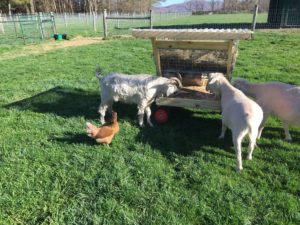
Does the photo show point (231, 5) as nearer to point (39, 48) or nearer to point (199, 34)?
point (39, 48)

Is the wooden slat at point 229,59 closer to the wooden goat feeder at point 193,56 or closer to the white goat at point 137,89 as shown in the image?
the wooden goat feeder at point 193,56

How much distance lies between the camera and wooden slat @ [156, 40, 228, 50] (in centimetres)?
540

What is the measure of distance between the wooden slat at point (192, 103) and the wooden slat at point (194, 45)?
1023 mm

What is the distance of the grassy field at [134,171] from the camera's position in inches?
140

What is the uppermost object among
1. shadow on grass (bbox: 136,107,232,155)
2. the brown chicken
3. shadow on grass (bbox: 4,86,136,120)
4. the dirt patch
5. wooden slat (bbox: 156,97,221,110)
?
wooden slat (bbox: 156,97,221,110)

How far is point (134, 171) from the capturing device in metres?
4.36

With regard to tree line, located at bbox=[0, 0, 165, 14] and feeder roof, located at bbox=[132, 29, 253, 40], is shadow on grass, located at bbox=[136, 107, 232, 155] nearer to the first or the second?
feeder roof, located at bbox=[132, 29, 253, 40]

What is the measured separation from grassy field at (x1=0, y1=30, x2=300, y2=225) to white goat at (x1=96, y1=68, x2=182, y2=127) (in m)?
0.53

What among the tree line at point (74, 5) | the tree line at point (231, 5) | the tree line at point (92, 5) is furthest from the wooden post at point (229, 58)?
the tree line at point (231, 5)

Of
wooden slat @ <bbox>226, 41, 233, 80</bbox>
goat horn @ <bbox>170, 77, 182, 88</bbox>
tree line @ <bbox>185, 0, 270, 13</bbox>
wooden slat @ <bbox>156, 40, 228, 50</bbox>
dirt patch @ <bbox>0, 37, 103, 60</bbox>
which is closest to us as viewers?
wooden slat @ <bbox>226, 41, 233, 80</bbox>

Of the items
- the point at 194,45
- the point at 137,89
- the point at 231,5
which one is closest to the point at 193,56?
the point at 194,45

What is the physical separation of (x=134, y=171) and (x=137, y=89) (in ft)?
5.74

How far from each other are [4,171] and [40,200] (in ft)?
3.22

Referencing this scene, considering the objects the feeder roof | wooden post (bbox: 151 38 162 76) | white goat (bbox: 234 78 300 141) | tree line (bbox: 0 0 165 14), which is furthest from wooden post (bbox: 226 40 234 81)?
tree line (bbox: 0 0 165 14)
